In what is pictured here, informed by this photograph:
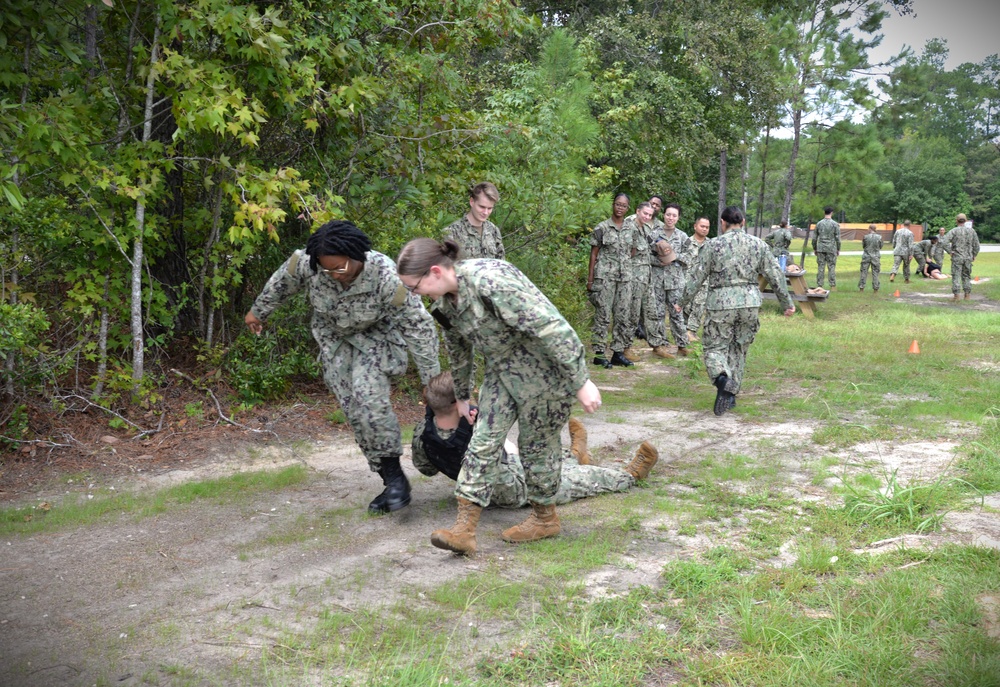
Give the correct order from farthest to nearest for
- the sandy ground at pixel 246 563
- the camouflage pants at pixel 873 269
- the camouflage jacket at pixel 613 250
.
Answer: the camouflage pants at pixel 873 269 < the camouflage jacket at pixel 613 250 < the sandy ground at pixel 246 563

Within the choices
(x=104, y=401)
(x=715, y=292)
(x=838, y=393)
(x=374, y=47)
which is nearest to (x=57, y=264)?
(x=104, y=401)

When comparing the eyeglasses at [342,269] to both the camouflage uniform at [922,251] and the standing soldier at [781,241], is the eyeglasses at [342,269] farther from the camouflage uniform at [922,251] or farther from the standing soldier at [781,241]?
the camouflage uniform at [922,251]

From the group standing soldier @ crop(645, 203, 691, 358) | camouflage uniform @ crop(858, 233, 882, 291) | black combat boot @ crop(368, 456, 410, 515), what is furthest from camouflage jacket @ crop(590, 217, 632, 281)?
camouflage uniform @ crop(858, 233, 882, 291)

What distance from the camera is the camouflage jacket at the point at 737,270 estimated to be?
8.61 m

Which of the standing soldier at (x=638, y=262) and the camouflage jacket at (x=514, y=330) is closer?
the camouflage jacket at (x=514, y=330)

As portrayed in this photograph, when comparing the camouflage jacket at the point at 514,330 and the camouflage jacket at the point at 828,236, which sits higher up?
the camouflage jacket at the point at 828,236

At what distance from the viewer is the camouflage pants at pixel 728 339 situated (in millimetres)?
8562

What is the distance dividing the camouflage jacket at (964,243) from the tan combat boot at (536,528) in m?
18.0

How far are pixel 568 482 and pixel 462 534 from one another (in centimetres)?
114

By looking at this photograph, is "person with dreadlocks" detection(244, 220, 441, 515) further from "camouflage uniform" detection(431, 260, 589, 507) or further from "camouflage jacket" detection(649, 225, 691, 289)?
"camouflage jacket" detection(649, 225, 691, 289)

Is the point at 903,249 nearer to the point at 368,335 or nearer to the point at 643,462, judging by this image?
the point at 643,462

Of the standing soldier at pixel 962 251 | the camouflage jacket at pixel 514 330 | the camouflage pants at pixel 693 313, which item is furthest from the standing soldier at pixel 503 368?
the standing soldier at pixel 962 251

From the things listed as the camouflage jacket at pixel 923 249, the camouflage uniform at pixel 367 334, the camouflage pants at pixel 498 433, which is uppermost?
the camouflage jacket at pixel 923 249

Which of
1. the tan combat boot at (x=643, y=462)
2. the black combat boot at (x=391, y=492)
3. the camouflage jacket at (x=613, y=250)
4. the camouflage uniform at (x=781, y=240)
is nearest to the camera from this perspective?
the black combat boot at (x=391, y=492)
